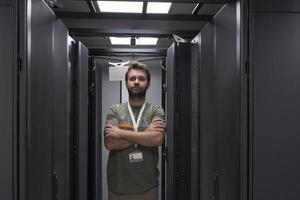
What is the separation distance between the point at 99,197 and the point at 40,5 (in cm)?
321

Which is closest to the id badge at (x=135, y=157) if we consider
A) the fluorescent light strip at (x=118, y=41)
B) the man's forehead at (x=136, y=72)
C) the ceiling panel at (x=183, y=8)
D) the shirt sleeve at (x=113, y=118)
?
the shirt sleeve at (x=113, y=118)

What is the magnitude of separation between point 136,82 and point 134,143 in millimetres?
553

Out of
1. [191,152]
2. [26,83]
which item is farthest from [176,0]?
[191,152]

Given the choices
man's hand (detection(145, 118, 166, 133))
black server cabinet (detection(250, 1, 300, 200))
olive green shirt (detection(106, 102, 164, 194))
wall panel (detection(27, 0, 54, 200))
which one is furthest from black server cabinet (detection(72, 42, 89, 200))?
black server cabinet (detection(250, 1, 300, 200))

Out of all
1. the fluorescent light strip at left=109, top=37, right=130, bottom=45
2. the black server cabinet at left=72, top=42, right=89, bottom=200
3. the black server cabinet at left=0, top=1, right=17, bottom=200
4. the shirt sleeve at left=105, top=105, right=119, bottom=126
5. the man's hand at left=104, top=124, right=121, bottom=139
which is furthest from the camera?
the fluorescent light strip at left=109, top=37, right=130, bottom=45

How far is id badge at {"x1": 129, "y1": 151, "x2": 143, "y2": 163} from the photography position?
2.84m

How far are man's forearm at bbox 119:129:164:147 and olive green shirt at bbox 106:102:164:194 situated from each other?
0.11 m

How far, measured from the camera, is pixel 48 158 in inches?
62.9

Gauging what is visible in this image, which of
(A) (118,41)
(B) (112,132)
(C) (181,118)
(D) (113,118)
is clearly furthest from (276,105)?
(A) (118,41)

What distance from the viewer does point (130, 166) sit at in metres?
2.84

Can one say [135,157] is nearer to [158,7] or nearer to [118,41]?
[158,7]

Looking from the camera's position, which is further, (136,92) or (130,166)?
(136,92)

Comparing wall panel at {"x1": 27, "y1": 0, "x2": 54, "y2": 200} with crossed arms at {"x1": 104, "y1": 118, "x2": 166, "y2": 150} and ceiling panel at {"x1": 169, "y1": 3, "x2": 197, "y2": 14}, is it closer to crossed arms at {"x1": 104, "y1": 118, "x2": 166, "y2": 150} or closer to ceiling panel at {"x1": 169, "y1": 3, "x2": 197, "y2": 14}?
crossed arms at {"x1": 104, "y1": 118, "x2": 166, "y2": 150}

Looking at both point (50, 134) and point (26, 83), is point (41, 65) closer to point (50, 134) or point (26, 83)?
point (26, 83)
